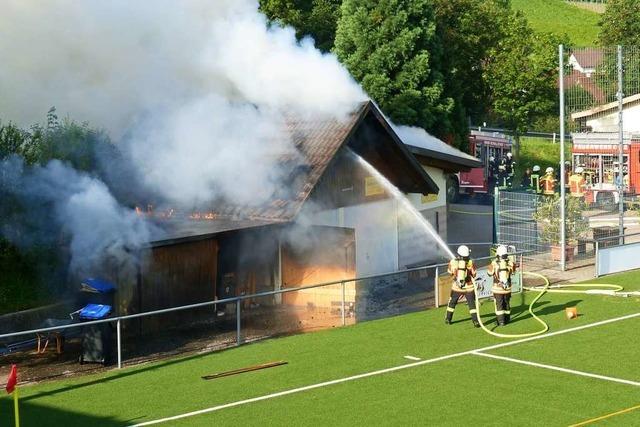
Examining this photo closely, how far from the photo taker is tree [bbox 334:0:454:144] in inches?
1586

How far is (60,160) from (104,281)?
14.0 feet

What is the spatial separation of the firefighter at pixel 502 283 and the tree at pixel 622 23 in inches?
2018

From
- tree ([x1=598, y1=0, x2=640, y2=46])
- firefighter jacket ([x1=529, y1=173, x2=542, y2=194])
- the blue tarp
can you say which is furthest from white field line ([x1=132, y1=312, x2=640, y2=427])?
tree ([x1=598, y1=0, x2=640, y2=46])

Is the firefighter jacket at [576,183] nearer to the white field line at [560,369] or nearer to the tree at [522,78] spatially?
the tree at [522,78]

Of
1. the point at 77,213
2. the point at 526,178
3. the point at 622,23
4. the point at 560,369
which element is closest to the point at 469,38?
the point at 526,178

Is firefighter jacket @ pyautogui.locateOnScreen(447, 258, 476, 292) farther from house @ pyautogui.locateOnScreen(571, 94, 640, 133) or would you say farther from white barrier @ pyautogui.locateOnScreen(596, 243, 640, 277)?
house @ pyautogui.locateOnScreen(571, 94, 640, 133)

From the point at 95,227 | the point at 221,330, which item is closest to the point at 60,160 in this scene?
the point at 95,227

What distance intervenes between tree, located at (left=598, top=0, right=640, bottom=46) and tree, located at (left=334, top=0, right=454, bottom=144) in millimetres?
30893

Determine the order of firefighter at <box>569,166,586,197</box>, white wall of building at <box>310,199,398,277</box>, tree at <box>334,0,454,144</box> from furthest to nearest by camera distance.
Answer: tree at <box>334,0,454,144</box> → firefighter at <box>569,166,586,197</box> → white wall of building at <box>310,199,398,277</box>

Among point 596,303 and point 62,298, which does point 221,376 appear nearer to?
point 62,298

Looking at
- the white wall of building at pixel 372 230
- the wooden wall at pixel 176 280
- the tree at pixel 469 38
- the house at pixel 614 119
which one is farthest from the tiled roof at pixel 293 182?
the tree at pixel 469 38

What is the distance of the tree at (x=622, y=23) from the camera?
220 ft

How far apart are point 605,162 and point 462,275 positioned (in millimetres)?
27609

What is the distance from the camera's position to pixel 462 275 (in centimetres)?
2002
